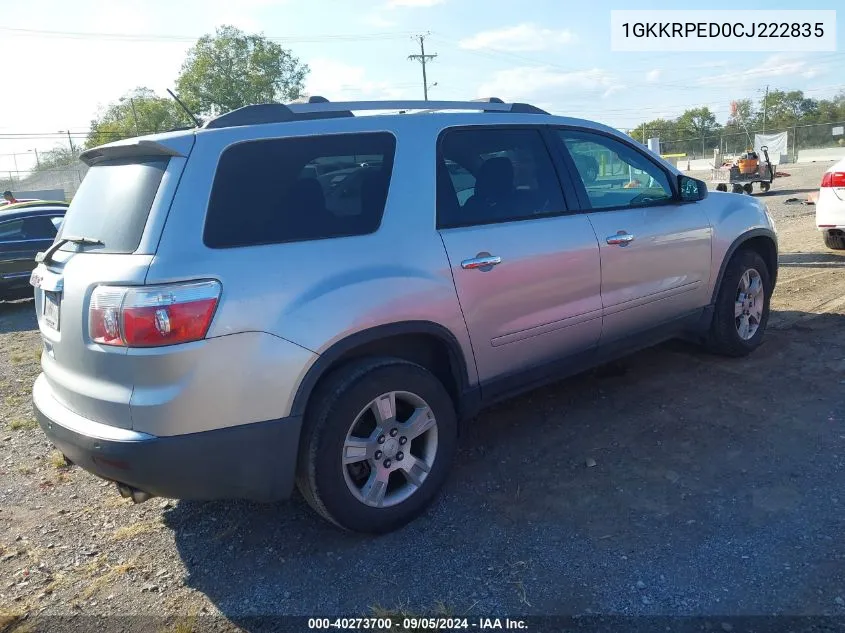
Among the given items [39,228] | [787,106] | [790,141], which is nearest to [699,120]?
[787,106]

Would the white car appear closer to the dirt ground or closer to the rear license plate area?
the dirt ground

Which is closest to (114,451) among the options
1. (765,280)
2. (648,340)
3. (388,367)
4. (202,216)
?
(202,216)

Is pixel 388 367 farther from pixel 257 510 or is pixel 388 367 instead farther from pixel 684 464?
pixel 684 464

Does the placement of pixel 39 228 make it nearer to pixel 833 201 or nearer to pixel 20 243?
pixel 20 243

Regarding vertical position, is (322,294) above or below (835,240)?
above

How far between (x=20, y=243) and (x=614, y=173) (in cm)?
909

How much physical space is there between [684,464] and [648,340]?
3.59 ft

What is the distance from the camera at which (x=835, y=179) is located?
8523mm

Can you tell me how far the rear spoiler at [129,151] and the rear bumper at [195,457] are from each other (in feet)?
3.74

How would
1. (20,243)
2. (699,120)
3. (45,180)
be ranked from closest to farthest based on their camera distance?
(20,243) → (45,180) → (699,120)

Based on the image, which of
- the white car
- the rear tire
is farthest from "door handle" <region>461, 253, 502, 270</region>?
the rear tire

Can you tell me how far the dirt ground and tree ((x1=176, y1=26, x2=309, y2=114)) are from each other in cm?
6393

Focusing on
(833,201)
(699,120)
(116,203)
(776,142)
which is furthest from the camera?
(699,120)

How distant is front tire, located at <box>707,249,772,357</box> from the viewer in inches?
194
